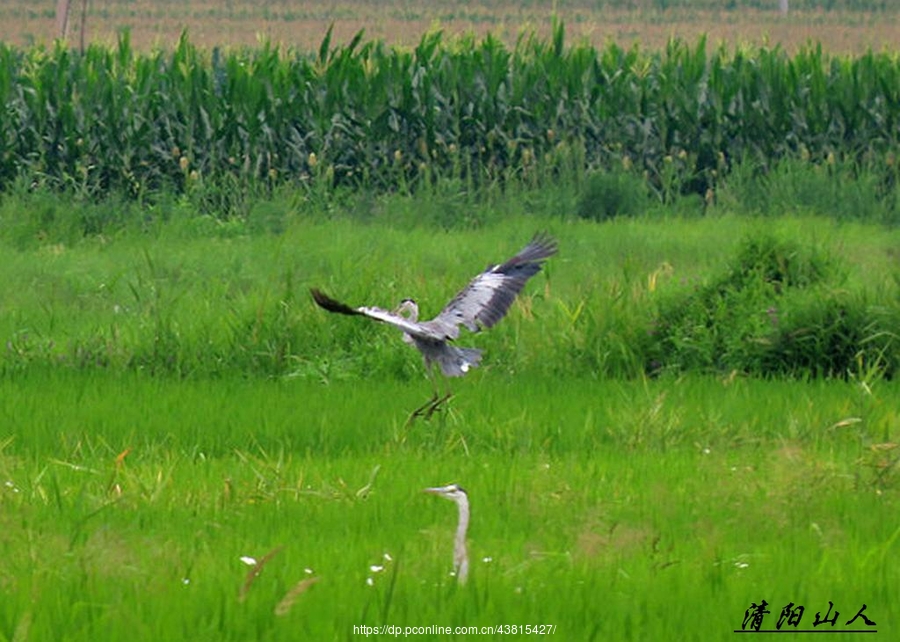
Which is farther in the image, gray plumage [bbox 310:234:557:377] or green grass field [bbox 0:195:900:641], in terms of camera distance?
gray plumage [bbox 310:234:557:377]

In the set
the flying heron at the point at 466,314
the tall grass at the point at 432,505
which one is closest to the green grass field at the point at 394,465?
the tall grass at the point at 432,505

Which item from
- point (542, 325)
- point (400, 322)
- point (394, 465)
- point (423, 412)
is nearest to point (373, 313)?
point (400, 322)

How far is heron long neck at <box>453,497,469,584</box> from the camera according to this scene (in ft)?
17.8

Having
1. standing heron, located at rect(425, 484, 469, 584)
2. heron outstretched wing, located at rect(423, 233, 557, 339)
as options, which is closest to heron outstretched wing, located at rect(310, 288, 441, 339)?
heron outstretched wing, located at rect(423, 233, 557, 339)

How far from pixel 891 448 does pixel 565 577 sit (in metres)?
2.33

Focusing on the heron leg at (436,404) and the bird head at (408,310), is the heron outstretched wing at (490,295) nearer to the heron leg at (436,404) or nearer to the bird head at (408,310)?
the bird head at (408,310)

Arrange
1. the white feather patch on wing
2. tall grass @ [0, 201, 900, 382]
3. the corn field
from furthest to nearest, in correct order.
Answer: the corn field
tall grass @ [0, 201, 900, 382]
the white feather patch on wing

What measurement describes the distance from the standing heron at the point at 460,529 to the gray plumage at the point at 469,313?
2.68 m

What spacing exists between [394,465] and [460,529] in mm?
2615

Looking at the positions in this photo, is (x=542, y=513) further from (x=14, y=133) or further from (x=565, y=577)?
(x=14, y=133)

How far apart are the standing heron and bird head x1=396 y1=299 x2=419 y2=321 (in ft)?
10.5

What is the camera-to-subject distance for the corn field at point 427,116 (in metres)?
19.8

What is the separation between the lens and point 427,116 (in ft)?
66.1

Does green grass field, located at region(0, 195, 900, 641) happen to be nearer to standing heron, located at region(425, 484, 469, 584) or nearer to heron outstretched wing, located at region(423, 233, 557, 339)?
standing heron, located at region(425, 484, 469, 584)
